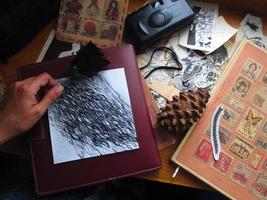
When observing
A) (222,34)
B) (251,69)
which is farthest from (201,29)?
(251,69)

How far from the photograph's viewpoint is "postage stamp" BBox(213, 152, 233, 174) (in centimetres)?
93

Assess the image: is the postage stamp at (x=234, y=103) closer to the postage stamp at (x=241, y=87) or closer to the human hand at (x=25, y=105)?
the postage stamp at (x=241, y=87)

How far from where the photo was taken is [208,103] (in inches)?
37.9

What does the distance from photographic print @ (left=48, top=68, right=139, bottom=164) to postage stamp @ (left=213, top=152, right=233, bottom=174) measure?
0.19 meters

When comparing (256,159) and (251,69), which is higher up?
(251,69)

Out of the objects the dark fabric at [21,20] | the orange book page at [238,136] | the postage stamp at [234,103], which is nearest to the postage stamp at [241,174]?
the orange book page at [238,136]

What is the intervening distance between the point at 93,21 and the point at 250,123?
0.46 m

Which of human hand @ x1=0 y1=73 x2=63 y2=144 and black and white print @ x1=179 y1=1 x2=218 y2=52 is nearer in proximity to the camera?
human hand @ x1=0 y1=73 x2=63 y2=144

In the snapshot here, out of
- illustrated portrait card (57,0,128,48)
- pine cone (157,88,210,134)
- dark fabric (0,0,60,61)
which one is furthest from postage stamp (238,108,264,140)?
dark fabric (0,0,60,61)

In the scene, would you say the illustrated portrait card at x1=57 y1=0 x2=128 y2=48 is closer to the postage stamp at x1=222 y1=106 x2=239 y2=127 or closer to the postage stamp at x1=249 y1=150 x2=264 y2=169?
the postage stamp at x1=222 y1=106 x2=239 y2=127

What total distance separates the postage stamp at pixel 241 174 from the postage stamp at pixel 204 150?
7 cm

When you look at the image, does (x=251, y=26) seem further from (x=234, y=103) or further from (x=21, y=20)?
(x=21, y=20)

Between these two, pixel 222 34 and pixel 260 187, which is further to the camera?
pixel 222 34

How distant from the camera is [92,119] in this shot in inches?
37.0
